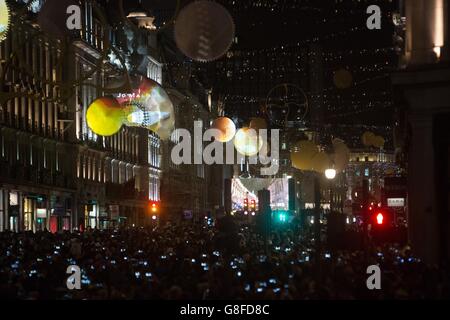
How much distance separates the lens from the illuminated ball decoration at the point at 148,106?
36.5m

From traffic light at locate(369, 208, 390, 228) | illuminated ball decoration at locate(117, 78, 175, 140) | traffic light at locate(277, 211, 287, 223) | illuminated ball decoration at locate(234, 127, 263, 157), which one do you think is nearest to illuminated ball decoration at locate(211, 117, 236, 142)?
illuminated ball decoration at locate(234, 127, 263, 157)

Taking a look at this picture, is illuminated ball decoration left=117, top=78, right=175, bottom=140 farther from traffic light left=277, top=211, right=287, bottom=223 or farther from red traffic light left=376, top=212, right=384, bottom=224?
traffic light left=277, top=211, right=287, bottom=223

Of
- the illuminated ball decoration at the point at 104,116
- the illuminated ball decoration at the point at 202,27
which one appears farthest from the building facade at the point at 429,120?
the illuminated ball decoration at the point at 104,116

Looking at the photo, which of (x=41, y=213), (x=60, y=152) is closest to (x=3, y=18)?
(x=41, y=213)

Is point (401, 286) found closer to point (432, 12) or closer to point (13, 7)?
point (432, 12)

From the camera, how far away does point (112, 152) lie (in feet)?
309

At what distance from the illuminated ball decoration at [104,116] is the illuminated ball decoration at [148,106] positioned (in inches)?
116

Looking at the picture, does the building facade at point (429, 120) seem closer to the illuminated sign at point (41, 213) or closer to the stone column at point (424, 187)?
the stone column at point (424, 187)

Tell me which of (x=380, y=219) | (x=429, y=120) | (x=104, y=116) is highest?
(x=104, y=116)

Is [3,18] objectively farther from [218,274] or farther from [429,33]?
[429,33]

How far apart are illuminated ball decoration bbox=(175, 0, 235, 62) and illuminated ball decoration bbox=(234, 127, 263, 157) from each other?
21520mm

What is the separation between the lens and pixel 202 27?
22312 mm

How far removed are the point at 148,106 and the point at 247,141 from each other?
8.63 m

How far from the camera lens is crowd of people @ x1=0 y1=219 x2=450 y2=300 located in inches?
784
